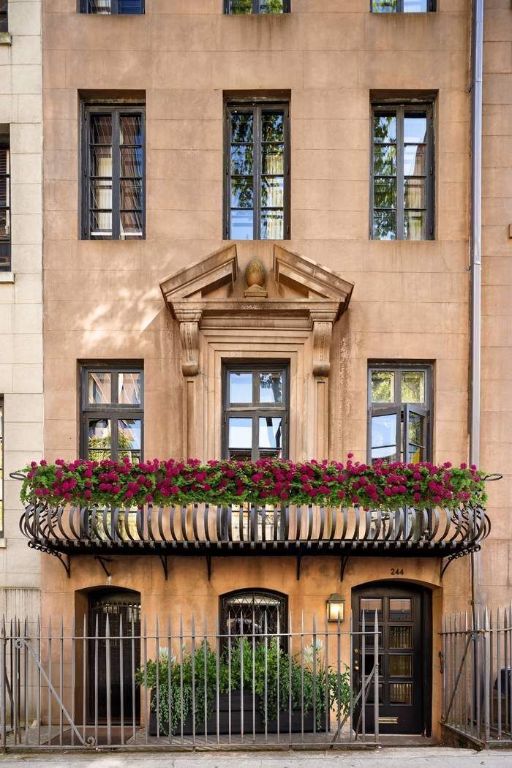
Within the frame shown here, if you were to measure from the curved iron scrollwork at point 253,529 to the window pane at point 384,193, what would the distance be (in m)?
5.06

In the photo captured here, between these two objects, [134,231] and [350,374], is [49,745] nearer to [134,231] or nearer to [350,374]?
[350,374]

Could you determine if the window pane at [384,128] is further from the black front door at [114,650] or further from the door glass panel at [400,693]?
the door glass panel at [400,693]

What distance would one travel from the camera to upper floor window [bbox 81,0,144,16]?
11.7 meters

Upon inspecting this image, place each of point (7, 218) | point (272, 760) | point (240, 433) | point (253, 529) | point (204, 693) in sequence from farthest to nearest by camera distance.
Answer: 1. point (7, 218)
2. point (240, 433)
3. point (253, 529)
4. point (204, 693)
5. point (272, 760)

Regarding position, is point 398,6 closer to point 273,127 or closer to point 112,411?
point 273,127

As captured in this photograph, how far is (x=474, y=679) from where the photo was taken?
9375mm

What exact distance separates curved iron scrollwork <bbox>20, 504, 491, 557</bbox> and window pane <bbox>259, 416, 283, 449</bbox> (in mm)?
1231

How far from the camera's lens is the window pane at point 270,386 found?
11.3m

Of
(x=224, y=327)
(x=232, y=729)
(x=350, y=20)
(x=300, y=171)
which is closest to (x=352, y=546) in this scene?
(x=232, y=729)

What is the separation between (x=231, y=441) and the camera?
1123 cm

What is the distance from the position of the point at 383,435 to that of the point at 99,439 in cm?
460

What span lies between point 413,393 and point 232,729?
569 cm

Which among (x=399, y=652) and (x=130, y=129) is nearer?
(x=399, y=652)

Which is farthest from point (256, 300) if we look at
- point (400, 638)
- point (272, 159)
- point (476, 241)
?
point (400, 638)
